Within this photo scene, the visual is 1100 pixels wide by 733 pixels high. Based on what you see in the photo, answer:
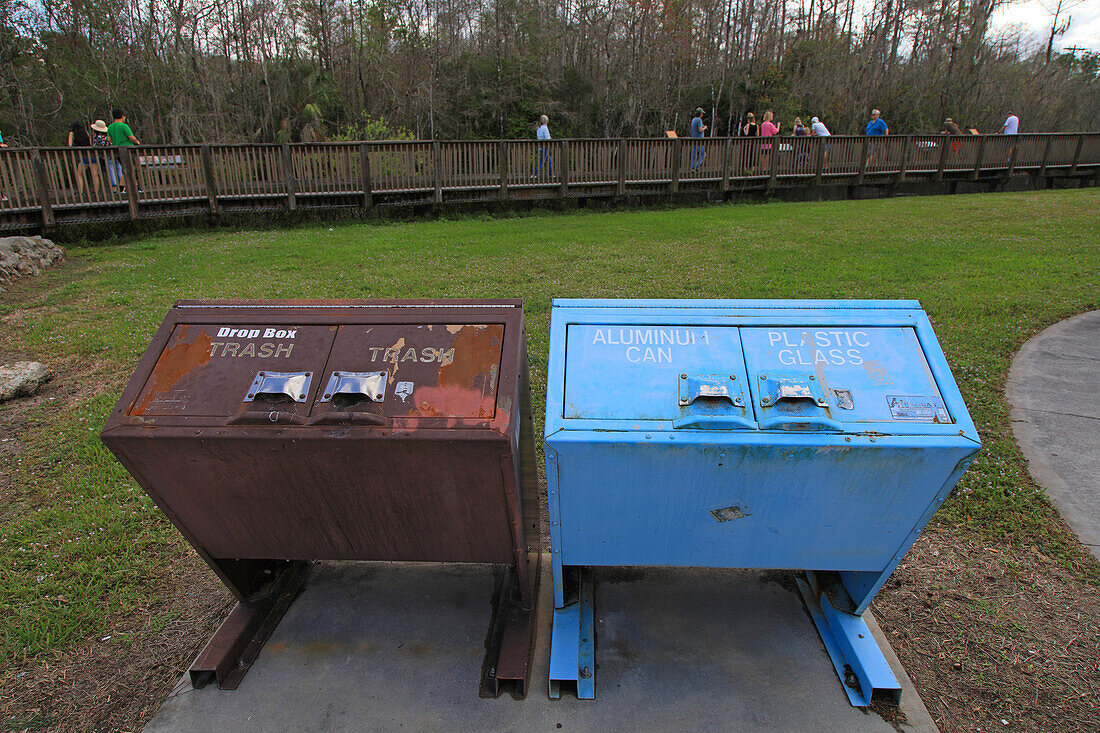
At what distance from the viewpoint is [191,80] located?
883 inches

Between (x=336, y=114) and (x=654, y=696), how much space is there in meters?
26.8

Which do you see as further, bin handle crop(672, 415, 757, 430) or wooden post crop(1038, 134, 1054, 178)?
wooden post crop(1038, 134, 1054, 178)

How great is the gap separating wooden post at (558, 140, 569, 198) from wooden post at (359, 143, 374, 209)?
4296 millimetres

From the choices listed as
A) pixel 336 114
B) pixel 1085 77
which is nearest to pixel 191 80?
pixel 336 114

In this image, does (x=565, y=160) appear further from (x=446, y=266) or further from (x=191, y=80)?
(x=191, y=80)

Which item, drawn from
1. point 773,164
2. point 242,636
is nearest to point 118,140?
point 242,636

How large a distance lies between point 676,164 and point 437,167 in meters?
5.76

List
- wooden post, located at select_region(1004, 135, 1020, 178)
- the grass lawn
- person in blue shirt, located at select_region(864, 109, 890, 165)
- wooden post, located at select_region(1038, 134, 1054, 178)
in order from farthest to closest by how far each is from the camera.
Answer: wooden post, located at select_region(1038, 134, 1054, 178)
wooden post, located at select_region(1004, 135, 1020, 178)
person in blue shirt, located at select_region(864, 109, 890, 165)
the grass lawn

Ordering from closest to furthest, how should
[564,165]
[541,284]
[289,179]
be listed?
[541,284], [289,179], [564,165]

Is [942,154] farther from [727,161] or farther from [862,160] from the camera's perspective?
[727,161]

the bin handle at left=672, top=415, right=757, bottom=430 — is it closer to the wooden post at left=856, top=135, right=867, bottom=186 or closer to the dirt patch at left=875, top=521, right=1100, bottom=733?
the dirt patch at left=875, top=521, right=1100, bottom=733

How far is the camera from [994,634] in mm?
2777

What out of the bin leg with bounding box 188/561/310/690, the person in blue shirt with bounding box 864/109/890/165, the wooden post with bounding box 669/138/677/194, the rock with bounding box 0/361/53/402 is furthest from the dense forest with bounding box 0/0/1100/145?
the bin leg with bounding box 188/561/310/690

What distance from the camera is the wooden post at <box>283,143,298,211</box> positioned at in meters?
12.7
